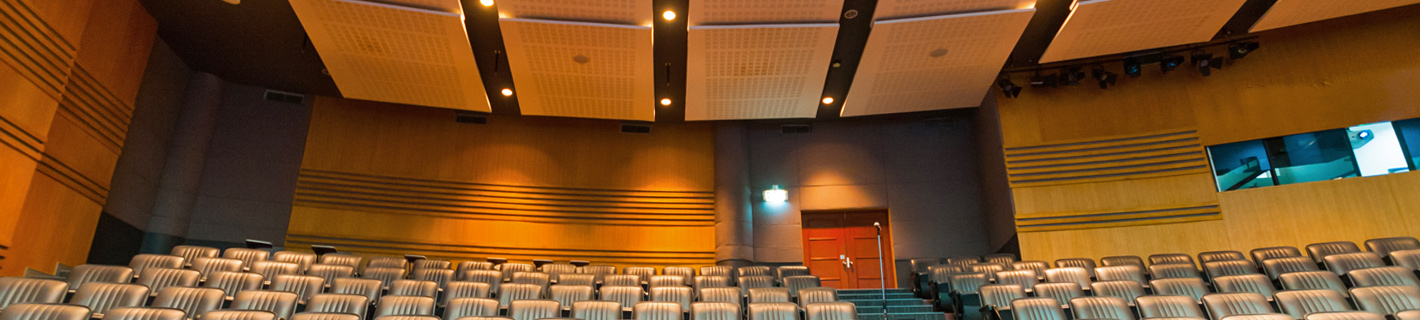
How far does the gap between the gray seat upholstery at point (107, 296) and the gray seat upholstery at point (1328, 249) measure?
27.7 ft

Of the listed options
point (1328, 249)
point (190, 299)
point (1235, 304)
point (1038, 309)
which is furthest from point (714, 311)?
point (1328, 249)

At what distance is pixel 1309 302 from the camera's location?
4672 mm

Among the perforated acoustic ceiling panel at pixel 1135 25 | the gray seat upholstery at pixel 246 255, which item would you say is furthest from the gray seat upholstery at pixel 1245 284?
the gray seat upholstery at pixel 246 255

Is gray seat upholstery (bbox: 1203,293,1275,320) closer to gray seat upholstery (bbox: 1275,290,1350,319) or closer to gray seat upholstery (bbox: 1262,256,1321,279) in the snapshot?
gray seat upholstery (bbox: 1275,290,1350,319)

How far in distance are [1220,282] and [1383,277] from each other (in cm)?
95

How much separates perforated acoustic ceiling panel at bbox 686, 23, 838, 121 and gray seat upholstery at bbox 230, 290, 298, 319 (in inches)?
141

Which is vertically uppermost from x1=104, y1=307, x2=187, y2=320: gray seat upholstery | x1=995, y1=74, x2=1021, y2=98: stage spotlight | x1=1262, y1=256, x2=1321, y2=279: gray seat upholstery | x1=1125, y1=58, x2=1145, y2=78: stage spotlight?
x1=1125, y1=58, x2=1145, y2=78: stage spotlight

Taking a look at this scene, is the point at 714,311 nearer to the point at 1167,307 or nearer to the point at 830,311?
the point at 830,311

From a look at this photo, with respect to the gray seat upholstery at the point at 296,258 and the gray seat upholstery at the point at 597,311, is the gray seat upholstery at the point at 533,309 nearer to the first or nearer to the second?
the gray seat upholstery at the point at 597,311

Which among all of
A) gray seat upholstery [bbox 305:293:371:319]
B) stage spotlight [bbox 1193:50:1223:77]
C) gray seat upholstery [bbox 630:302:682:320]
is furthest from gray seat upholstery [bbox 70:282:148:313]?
stage spotlight [bbox 1193:50:1223:77]

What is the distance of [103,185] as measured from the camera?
6609mm

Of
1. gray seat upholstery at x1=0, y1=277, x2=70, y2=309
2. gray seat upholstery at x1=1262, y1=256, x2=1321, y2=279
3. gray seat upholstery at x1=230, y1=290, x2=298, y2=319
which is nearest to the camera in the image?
gray seat upholstery at x1=0, y1=277, x2=70, y2=309

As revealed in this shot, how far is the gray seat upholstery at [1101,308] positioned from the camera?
485cm

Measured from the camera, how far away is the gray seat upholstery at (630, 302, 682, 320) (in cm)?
490
